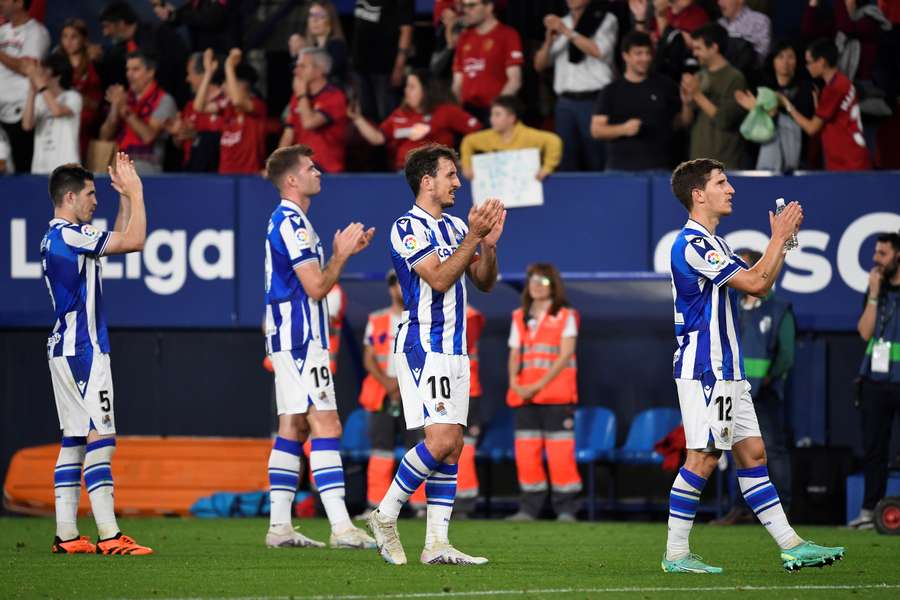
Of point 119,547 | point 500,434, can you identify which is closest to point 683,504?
point 119,547

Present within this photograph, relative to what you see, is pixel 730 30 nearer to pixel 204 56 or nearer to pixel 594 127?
pixel 594 127

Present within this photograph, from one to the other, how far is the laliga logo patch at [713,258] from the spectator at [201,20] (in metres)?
10.1

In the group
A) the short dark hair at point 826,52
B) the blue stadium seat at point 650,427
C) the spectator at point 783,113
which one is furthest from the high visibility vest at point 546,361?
the short dark hair at point 826,52

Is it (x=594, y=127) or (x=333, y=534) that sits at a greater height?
(x=594, y=127)

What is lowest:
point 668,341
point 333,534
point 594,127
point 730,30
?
point 333,534

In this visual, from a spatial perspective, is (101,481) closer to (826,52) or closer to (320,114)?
(320,114)

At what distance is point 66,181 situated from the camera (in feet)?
30.4

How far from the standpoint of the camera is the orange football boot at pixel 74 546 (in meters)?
9.26

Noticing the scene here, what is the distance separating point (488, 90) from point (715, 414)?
26.3 ft

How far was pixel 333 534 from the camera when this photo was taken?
378 inches

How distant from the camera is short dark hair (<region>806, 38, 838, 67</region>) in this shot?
13.8 metres

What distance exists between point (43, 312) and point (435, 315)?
7759 mm

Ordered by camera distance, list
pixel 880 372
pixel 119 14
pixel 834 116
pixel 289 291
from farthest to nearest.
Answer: pixel 119 14 → pixel 834 116 → pixel 880 372 → pixel 289 291

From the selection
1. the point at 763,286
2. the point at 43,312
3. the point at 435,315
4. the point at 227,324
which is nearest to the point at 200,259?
the point at 227,324
